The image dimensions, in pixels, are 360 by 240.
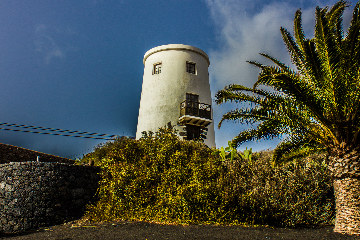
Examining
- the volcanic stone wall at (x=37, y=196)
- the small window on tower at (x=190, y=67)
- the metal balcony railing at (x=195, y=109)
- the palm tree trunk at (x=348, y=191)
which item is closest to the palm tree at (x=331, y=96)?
the palm tree trunk at (x=348, y=191)

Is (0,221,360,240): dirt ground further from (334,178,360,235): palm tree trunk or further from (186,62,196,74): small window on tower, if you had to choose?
(186,62,196,74): small window on tower

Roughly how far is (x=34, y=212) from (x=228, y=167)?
766 centimetres

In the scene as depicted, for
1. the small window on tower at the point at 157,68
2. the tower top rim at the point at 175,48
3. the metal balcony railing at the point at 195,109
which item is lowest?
the metal balcony railing at the point at 195,109

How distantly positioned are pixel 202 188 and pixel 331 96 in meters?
5.00

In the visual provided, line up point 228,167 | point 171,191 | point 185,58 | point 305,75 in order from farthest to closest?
point 185,58 < point 228,167 < point 171,191 < point 305,75

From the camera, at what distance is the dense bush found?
31.4 feet

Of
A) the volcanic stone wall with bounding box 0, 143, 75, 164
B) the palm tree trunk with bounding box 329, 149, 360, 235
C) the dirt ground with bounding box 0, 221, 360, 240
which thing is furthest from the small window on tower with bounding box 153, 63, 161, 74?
the palm tree trunk with bounding box 329, 149, 360, 235

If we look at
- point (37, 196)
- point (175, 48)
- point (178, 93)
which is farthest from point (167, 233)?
point (175, 48)

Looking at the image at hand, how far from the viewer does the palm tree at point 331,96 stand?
26.6ft

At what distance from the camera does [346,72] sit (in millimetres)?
8148

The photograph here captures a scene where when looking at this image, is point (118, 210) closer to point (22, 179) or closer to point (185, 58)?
point (22, 179)

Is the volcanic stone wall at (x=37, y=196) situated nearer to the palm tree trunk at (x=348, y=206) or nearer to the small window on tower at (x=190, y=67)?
the palm tree trunk at (x=348, y=206)

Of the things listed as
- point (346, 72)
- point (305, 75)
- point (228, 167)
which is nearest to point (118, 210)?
point (228, 167)

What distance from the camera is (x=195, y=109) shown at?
67.4 feet
